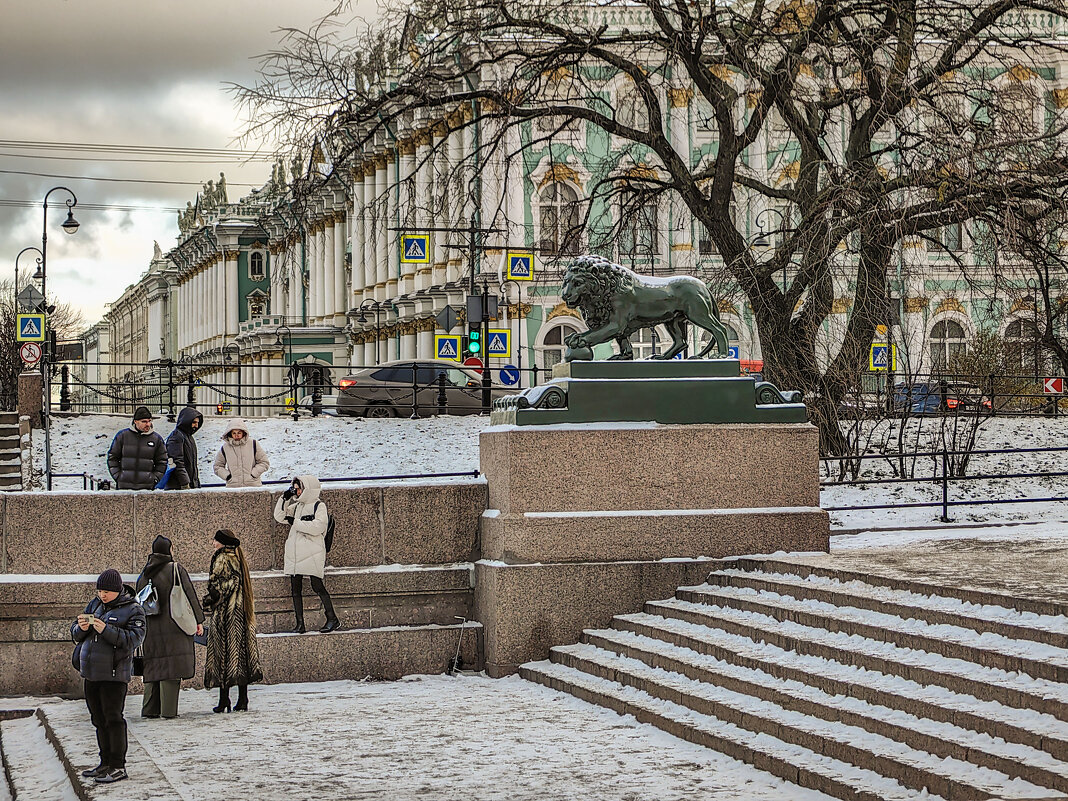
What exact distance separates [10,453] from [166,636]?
1934 centimetres

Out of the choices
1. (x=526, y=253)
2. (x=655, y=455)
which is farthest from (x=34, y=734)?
(x=526, y=253)

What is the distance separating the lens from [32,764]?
392 inches

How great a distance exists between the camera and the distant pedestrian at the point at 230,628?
11391 millimetres

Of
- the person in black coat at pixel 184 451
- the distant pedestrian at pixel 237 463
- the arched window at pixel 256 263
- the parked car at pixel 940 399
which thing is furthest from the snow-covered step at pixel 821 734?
the arched window at pixel 256 263

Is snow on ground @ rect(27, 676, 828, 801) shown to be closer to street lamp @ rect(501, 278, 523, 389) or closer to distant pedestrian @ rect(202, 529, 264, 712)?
distant pedestrian @ rect(202, 529, 264, 712)

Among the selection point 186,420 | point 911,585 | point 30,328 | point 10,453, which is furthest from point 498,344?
point 911,585

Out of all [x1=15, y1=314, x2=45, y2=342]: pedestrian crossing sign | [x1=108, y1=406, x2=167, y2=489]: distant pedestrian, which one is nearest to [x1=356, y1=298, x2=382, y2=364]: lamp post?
[x1=15, y1=314, x2=45, y2=342]: pedestrian crossing sign

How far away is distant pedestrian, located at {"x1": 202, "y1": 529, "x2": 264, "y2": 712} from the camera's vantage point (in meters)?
11.4

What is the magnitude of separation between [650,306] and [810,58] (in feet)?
30.2

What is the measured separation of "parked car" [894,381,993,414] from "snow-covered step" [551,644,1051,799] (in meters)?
11.5

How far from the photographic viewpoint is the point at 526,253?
3375 cm

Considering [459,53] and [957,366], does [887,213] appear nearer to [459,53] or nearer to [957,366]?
[459,53]

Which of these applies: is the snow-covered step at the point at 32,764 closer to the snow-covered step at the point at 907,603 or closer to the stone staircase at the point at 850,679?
the stone staircase at the point at 850,679

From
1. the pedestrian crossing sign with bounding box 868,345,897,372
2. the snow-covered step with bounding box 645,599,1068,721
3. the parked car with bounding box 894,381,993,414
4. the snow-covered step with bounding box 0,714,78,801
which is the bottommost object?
the snow-covered step with bounding box 0,714,78,801
